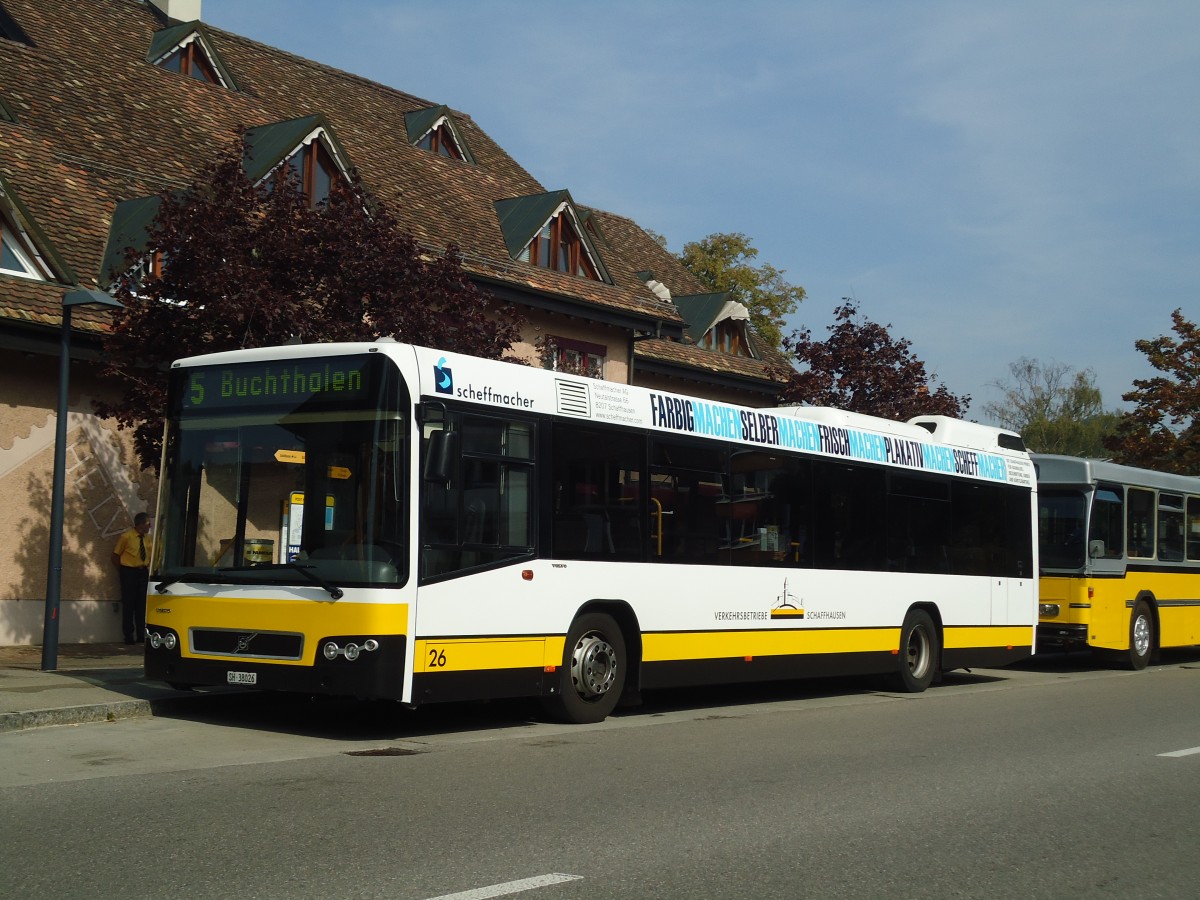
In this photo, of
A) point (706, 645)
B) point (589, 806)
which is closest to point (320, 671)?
point (589, 806)

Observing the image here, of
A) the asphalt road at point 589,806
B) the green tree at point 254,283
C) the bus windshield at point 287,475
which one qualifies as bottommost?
the asphalt road at point 589,806

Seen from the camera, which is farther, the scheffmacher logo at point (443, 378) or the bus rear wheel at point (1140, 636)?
the bus rear wheel at point (1140, 636)

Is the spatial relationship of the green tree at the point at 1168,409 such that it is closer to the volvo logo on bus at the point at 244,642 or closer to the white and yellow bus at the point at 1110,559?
the white and yellow bus at the point at 1110,559

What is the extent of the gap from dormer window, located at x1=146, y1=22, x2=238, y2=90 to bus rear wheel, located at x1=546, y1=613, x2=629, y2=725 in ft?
60.6

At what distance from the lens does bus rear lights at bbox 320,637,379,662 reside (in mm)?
9852

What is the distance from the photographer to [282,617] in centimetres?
1027

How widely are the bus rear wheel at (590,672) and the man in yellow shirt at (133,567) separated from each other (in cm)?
899

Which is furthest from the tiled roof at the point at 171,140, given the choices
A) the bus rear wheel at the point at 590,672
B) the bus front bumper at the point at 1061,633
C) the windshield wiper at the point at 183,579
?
the bus front bumper at the point at 1061,633

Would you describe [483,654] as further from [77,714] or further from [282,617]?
[77,714]

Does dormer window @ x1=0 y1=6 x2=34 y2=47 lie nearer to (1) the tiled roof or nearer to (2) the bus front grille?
(1) the tiled roof

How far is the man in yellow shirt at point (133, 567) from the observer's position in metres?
18.6

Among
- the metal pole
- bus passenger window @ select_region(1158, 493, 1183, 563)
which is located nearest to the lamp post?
the metal pole

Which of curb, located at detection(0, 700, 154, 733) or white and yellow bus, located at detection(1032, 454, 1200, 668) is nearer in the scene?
curb, located at detection(0, 700, 154, 733)

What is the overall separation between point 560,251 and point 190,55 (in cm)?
820
